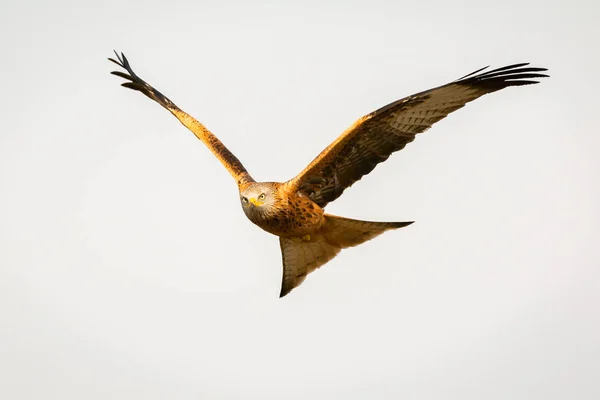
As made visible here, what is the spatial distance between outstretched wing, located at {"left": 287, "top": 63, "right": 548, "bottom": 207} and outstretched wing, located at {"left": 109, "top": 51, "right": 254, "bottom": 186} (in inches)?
29.7

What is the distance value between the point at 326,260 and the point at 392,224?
0.94 metres

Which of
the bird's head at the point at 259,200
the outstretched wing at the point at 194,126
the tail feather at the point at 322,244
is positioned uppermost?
the outstretched wing at the point at 194,126

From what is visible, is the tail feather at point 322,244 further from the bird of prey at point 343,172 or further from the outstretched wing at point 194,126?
the outstretched wing at point 194,126

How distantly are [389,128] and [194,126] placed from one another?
2.62 meters

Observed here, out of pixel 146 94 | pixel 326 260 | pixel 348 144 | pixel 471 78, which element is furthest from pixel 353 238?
pixel 146 94

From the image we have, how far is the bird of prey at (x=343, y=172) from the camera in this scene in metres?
10.7

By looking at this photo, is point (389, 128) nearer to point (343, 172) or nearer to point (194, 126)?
point (343, 172)

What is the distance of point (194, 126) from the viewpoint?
12.6 m

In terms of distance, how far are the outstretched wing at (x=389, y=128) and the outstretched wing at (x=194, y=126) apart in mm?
755

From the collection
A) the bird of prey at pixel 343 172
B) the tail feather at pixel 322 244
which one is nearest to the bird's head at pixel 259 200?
the bird of prey at pixel 343 172

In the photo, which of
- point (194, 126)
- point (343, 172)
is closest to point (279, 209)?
point (343, 172)

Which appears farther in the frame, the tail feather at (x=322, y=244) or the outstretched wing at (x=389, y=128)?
the tail feather at (x=322, y=244)

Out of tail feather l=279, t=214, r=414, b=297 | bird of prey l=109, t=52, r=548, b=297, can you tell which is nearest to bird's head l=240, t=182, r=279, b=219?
bird of prey l=109, t=52, r=548, b=297

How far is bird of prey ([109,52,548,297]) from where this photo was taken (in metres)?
10.7
